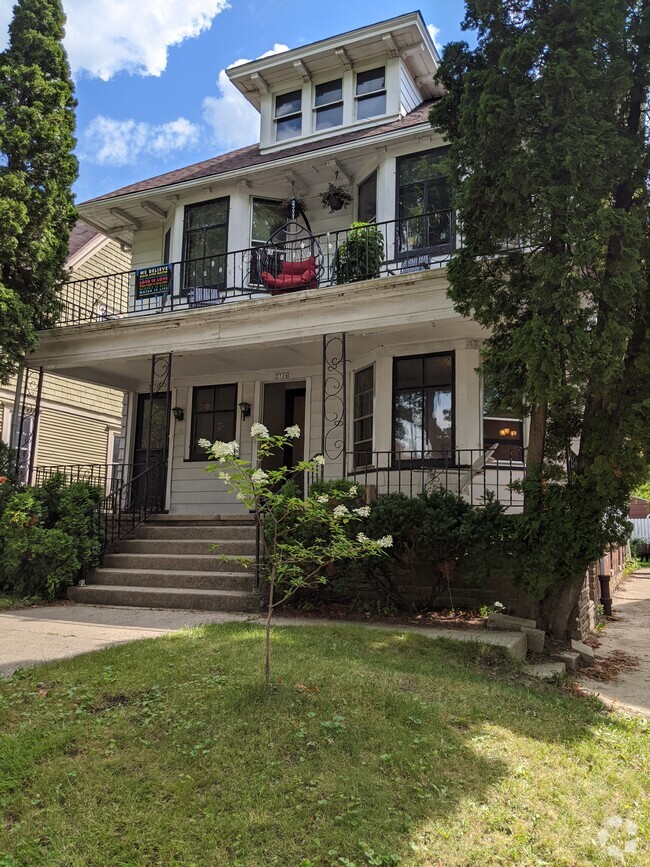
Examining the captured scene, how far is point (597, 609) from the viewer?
390 inches

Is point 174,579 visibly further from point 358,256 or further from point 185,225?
point 185,225

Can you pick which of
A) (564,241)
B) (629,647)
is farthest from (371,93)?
(629,647)

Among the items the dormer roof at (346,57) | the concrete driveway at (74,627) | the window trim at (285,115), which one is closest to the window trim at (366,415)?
the concrete driveway at (74,627)

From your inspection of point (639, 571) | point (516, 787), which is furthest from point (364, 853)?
point (639, 571)

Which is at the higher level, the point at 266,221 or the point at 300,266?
the point at 266,221

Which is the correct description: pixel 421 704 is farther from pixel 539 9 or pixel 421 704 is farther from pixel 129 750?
pixel 539 9

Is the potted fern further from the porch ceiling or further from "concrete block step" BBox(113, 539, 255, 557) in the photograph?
"concrete block step" BBox(113, 539, 255, 557)

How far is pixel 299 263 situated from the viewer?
10.2 metres

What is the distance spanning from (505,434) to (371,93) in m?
7.09

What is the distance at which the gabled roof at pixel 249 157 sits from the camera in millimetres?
10414

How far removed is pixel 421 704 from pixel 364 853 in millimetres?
1479

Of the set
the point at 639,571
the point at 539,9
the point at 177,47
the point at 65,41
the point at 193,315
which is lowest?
the point at 639,571

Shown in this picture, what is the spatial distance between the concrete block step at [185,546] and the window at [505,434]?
3.74m

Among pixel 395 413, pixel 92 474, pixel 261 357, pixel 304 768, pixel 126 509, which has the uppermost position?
pixel 261 357
